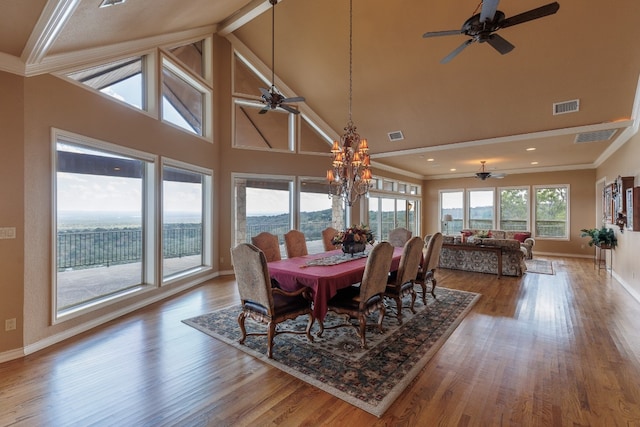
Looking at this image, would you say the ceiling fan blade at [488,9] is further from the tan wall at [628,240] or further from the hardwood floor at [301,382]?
the tan wall at [628,240]

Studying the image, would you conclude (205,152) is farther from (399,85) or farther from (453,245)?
(453,245)

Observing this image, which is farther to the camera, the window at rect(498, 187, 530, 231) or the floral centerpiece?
the window at rect(498, 187, 530, 231)

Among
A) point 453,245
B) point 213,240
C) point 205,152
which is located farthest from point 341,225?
point 205,152

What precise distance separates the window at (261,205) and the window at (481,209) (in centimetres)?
792

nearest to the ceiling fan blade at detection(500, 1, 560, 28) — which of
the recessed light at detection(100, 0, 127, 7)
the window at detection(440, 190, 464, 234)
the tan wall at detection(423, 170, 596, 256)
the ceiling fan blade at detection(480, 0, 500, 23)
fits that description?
the ceiling fan blade at detection(480, 0, 500, 23)

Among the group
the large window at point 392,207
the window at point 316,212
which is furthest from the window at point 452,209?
the window at point 316,212

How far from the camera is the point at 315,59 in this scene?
6066 millimetres

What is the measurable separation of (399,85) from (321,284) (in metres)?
4.71

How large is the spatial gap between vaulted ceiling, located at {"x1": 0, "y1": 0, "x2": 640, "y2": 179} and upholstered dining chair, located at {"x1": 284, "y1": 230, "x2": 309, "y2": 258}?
338 cm

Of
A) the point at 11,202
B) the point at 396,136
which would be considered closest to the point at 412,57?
the point at 396,136

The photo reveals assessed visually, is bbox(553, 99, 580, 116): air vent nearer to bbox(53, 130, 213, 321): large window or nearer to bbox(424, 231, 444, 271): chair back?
bbox(424, 231, 444, 271): chair back

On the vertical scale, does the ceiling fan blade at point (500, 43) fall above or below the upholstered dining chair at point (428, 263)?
above

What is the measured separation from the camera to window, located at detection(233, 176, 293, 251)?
665 cm

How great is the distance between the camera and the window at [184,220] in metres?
5.09
